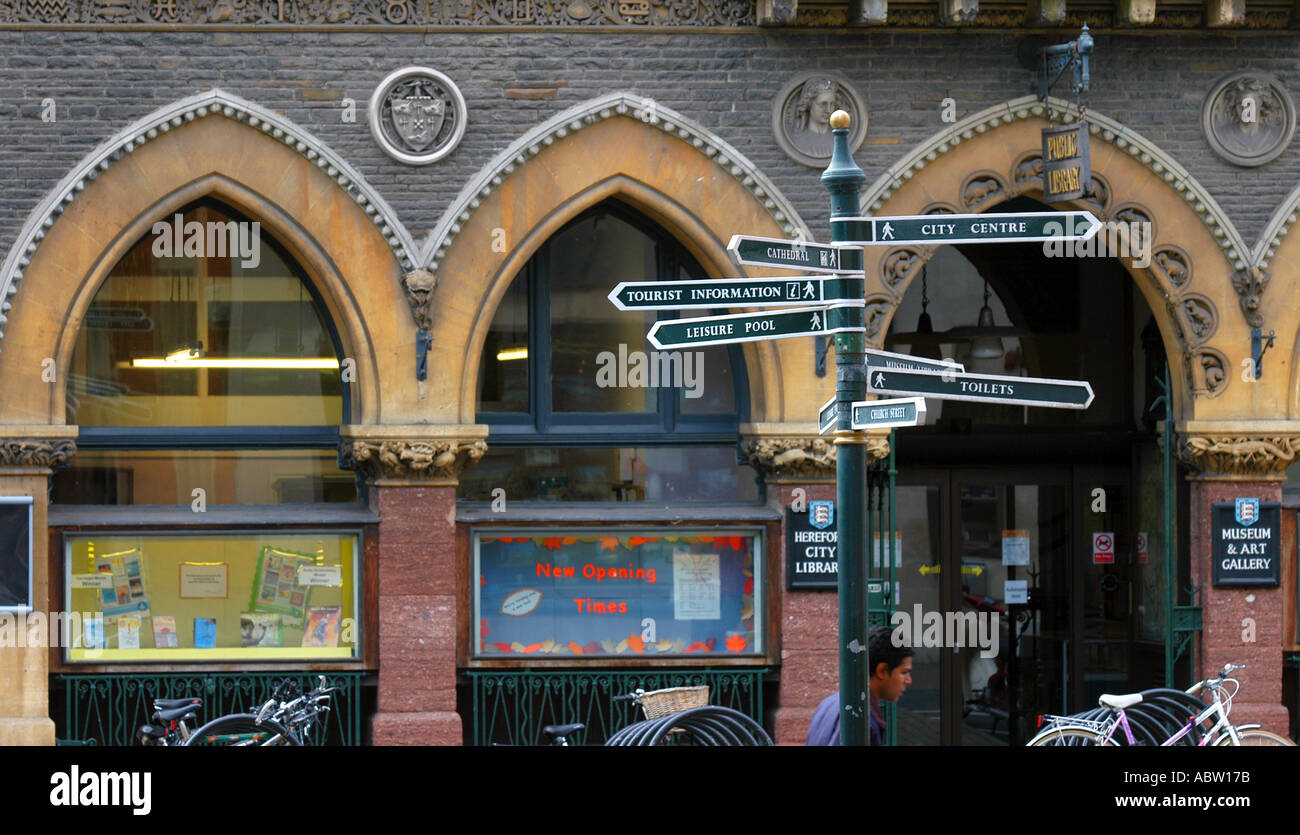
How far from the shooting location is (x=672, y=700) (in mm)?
11156

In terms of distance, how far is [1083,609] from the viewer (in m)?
14.0

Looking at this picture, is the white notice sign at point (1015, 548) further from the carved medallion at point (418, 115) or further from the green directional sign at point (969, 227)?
the green directional sign at point (969, 227)

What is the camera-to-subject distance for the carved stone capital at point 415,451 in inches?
454

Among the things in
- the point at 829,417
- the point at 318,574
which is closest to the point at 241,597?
the point at 318,574

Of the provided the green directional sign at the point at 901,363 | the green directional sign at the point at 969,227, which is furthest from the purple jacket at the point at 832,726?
the green directional sign at the point at 969,227

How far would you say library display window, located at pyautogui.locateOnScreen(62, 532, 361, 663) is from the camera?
11.8m

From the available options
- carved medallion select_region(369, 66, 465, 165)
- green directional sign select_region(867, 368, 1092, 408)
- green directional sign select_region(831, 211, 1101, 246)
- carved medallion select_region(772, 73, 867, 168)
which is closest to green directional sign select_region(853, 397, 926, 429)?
green directional sign select_region(867, 368, 1092, 408)

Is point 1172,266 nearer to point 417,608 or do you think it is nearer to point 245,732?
point 417,608

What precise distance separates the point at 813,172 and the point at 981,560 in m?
4.00

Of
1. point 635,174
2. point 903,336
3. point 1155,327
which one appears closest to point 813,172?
point 635,174

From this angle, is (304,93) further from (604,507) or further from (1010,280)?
(1010,280)

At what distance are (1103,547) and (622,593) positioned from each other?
15.0 ft

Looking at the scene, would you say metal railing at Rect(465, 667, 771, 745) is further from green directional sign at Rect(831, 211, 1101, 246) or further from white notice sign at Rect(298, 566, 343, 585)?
green directional sign at Rect(831, 211, 1101, 246)

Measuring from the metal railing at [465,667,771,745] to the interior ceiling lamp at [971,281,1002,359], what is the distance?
365 centimetres
